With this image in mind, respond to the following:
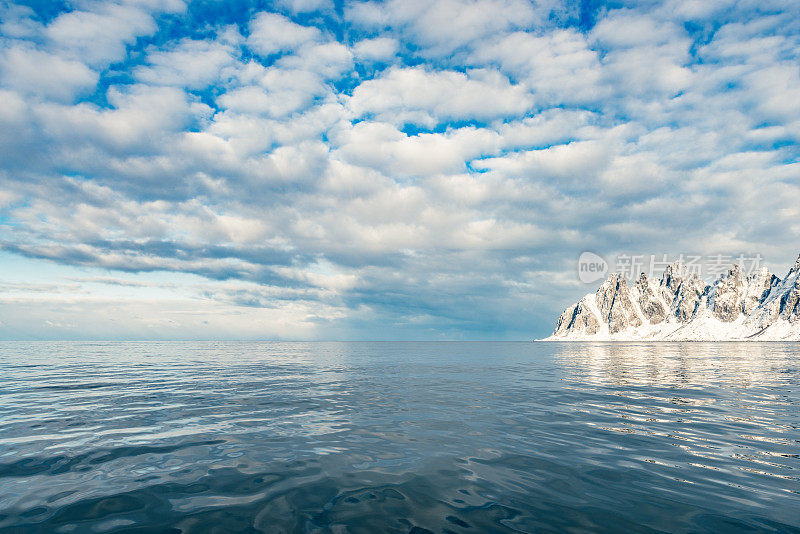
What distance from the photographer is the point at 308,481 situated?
10.8 m

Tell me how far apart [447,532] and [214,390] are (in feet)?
88.7

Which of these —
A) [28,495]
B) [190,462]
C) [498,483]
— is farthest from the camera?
[190,462]

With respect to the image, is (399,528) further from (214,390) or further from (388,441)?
(214,390)

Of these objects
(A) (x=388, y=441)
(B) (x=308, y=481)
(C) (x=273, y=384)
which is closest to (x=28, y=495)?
(B) (x=308, y=481)

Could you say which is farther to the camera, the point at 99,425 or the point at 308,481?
the point at 99,425

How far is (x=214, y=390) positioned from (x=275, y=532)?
25030mm

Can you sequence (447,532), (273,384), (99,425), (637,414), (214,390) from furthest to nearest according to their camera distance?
(273,384) → (214,390) → (637,414) → (99,425) → (447,532)

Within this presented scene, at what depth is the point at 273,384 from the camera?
3378cm

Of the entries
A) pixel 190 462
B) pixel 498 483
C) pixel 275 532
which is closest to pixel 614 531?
pixel 498 483

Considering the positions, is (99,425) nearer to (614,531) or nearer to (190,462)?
(190,462)

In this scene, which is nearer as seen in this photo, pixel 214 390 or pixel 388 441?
pixel 388 441

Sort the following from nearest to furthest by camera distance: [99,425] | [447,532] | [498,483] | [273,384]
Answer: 1. [447,532]
2. [498,483]
3. [99,425]
4. [273,384]

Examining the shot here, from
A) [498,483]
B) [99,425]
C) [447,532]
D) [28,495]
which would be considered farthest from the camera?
[99,425]

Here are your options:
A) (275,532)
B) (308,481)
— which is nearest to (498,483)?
(308,481)
